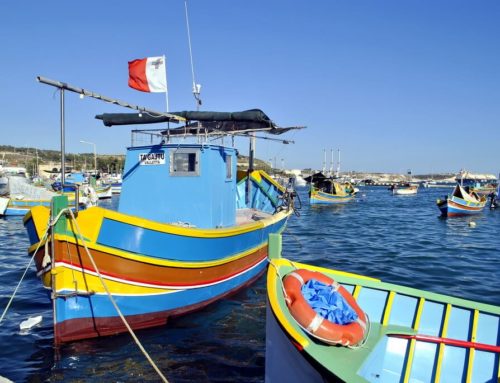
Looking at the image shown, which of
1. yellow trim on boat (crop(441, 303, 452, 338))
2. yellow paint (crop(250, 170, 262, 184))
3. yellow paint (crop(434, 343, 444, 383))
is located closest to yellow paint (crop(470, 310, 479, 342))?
yellow trim on boat (crop(441, 303, 452, 338))

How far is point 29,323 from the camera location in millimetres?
7582

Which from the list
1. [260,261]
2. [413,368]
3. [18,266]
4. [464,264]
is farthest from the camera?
[464,264]

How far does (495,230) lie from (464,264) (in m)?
12.6

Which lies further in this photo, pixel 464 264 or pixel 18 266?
pixel 464 264

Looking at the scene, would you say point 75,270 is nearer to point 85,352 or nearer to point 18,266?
point 85,352

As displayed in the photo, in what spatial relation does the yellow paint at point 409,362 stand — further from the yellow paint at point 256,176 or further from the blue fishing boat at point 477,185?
Result: the blue fishing boat at point 477,185

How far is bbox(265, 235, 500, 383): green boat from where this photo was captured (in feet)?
14.3

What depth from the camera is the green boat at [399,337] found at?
436 cm

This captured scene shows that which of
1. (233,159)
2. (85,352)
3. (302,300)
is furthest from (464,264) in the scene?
(85,352)

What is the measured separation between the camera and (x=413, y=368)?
5.21 m

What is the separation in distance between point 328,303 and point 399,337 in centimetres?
148

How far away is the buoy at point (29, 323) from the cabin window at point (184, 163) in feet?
13.7

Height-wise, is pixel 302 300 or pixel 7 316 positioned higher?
pixel 302 300

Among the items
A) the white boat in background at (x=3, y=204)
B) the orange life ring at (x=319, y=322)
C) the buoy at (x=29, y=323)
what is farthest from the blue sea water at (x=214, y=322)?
the white boat in background at (x=3, y=204)
